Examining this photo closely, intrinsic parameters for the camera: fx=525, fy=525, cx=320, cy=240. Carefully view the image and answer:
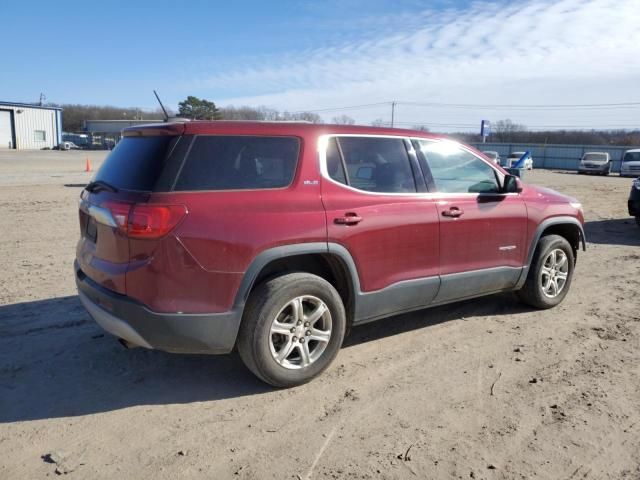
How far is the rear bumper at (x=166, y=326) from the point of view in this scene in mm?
3230

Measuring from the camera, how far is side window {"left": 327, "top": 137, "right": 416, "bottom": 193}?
3963 millimetres

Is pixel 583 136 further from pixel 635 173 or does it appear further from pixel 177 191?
pixel 177 191

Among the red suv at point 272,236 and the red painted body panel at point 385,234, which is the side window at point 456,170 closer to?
the red suv at point 272,236

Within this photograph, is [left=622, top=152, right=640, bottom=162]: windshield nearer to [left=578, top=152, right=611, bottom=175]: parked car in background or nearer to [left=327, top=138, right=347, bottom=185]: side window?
[left=578, top=152, right=611, bottom=175]: parked car in background

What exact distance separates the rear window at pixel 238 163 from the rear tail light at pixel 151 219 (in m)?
0.16

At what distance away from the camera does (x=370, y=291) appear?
3975 mm

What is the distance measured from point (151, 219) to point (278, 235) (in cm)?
80

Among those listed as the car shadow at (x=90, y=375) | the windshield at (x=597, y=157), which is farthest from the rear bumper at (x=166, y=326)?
the windshield at (x=597, y=157)

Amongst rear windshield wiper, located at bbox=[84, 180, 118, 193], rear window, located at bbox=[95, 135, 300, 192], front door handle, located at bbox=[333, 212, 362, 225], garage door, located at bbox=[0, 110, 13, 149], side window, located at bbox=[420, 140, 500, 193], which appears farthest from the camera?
garage door, located at bbox=[0, 110, 13, 149]

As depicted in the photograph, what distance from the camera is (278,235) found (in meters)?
3.45

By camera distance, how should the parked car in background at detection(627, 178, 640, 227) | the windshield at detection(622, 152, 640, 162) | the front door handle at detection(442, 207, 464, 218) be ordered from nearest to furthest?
the front door handle at detection(442, 207, 464, 218) < the parked car in background at detection(627, 178, 640, 227) < the windshield at detection(622, 152, 640, 162)

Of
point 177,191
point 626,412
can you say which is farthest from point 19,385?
point 626,412

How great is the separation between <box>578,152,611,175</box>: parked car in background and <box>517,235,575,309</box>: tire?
3763cm

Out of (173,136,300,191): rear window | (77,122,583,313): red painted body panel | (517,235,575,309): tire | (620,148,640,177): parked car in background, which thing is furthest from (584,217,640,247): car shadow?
(620,148,640,177): parked car in background
